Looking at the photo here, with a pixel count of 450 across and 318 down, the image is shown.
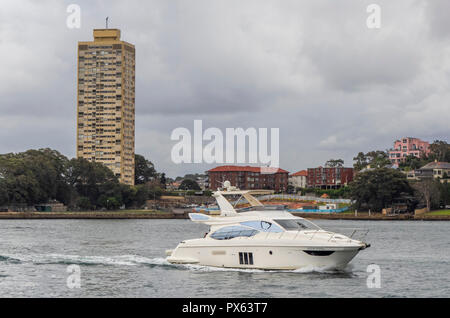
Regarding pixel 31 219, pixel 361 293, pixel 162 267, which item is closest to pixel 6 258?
pixel 162 267

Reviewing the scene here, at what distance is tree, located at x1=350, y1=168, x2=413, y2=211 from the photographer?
137 meters

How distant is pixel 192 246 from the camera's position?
36531 millimetres

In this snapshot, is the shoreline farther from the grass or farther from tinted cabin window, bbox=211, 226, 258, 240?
tinted cabin window, bbox=211, 226, 258, 240

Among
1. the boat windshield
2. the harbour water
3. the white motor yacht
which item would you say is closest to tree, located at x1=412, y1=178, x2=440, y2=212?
the harbour water

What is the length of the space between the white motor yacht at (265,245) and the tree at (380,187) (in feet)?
340

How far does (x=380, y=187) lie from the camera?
13650 centimetres

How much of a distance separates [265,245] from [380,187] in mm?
106494

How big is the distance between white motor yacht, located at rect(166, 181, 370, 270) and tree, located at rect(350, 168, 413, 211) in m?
104

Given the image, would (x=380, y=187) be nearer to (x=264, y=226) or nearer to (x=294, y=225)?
(x=294, y=225)

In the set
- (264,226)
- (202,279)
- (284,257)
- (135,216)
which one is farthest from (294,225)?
(135,216)
